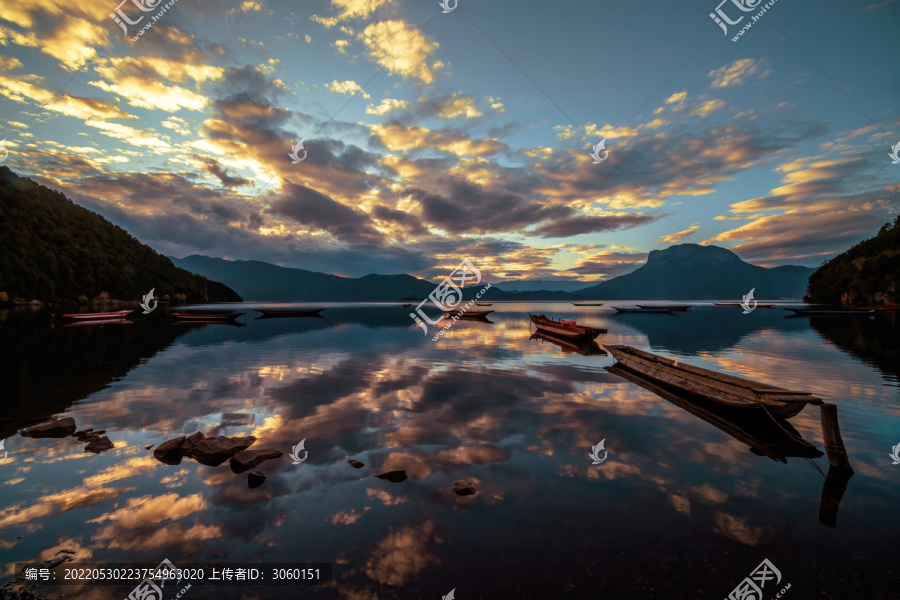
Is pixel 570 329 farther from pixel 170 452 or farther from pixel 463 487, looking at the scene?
pixel 170 452

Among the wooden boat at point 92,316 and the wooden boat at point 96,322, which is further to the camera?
the wooden boat at point 92,316

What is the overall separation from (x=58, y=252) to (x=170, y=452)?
501 feet

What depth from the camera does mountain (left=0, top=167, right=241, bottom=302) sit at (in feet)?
317

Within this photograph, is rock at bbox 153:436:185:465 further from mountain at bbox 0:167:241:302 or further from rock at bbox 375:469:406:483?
mountain at bbox 0:167:241:302

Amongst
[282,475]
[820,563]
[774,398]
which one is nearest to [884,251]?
[774,398]

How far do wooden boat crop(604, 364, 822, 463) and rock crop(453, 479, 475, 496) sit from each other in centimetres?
991

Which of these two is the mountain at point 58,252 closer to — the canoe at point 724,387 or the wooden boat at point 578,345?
the wooden boat at point 578,345

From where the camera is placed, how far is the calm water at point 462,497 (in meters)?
6.02

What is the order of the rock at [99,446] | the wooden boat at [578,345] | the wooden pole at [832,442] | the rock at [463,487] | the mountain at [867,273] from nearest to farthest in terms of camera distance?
1. the rock at [463,487]
2. the wooden pole at [832,442]
3. the rock at [99,446]
4. the wooden boat at [578,345]
5. the mountain at [867,273]

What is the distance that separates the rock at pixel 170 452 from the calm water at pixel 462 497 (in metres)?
0.28

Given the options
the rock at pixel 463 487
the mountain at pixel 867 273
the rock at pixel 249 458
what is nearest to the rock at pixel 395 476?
the rock at pixel 463 487

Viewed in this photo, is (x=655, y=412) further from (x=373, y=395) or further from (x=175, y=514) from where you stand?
(x=175, y=514)

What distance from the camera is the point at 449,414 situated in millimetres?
14883

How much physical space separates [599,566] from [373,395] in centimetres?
1360
